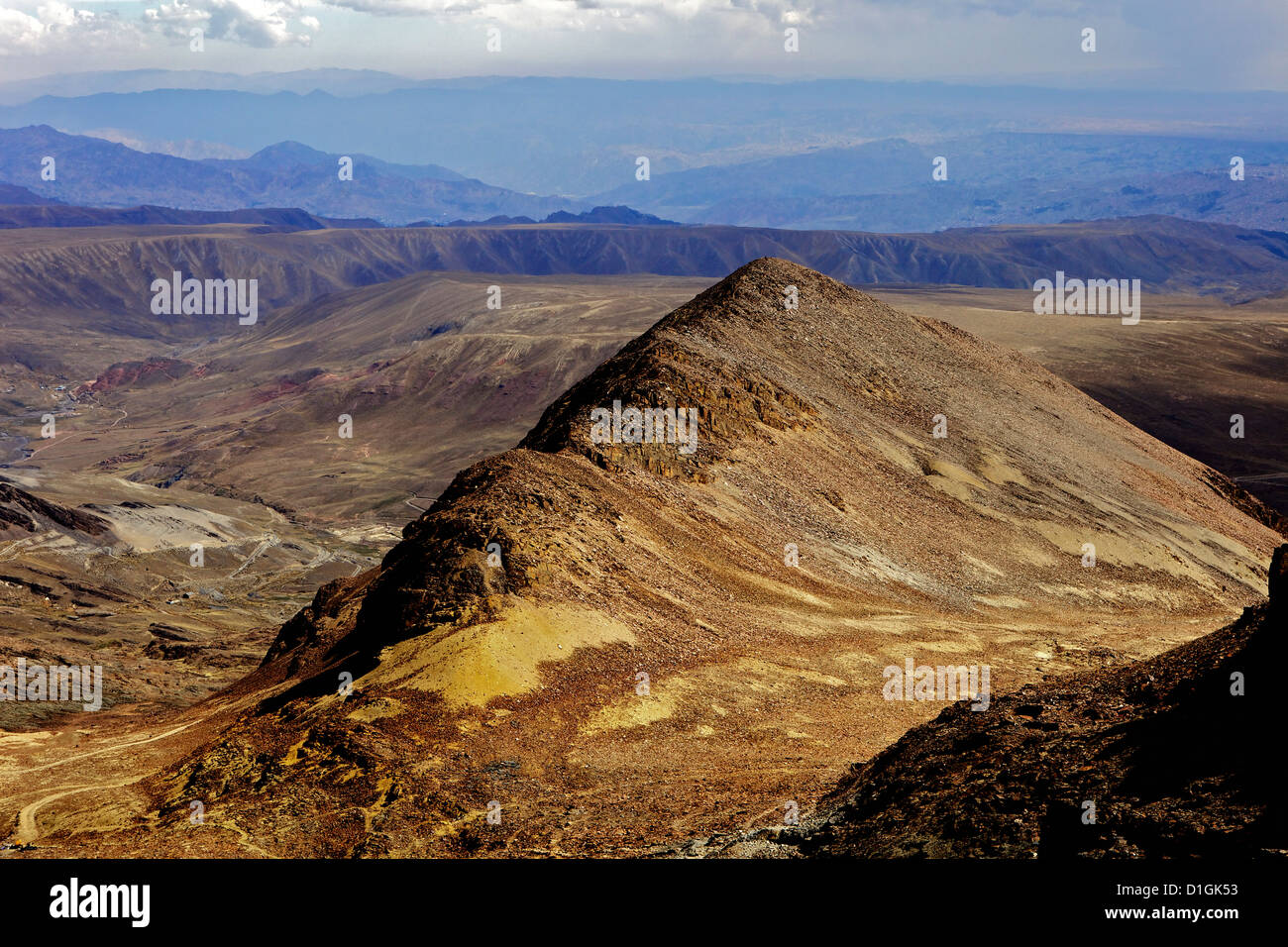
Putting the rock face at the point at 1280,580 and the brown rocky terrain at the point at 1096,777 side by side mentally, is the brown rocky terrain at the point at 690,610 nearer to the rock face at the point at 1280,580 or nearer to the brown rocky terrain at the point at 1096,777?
the brown rocky terrain at the point at 1096,777

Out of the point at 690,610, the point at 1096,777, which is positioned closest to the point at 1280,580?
the point at 1096,777

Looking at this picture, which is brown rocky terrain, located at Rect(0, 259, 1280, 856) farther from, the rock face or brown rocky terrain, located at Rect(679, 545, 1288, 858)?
the rock face

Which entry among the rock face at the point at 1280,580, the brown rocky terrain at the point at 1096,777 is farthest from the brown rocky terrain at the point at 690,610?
the rock face at the point at 1280,580

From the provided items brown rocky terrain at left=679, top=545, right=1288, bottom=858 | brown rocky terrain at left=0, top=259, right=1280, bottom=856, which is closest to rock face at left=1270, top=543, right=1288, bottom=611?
brown rocky terrain at left=679, top=545, right=1288, bottom=858

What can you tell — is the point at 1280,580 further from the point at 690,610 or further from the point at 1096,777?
the point at 690,610

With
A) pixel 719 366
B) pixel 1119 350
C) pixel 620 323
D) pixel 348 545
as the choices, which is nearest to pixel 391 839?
pixel 719 366

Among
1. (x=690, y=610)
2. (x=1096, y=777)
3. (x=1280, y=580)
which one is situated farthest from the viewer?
(x=690, y=610)
